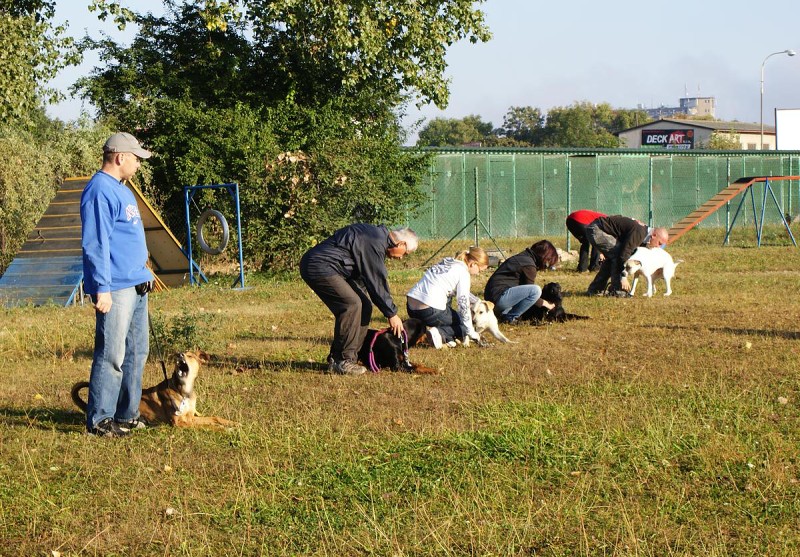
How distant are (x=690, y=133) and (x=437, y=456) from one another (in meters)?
70.5

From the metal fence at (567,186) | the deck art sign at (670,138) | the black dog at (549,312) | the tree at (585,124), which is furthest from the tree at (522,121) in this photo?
the black dog at (549,312)

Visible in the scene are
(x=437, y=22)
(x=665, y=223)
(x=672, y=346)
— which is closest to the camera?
(x=672, y=346)

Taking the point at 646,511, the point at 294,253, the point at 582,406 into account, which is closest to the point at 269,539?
the point at 646,511

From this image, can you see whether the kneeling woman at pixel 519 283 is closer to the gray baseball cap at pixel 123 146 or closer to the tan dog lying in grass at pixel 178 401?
the tan dog lying in grass at pixel 178 401

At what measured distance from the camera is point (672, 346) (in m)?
8.88

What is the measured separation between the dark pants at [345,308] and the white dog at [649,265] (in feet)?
19.7

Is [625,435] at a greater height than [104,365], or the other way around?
[104,365]

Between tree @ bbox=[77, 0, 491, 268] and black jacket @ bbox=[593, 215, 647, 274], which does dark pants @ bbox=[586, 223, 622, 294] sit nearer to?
black jacket @ bbox=[593, 215, 647, 274]

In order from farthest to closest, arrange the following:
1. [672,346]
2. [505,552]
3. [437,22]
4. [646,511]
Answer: [437,22], [672,346], [646,511], [505,552]

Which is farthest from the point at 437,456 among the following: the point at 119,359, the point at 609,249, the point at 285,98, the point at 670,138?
the point at 670,138

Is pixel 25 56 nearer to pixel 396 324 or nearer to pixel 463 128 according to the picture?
pixel 396 324

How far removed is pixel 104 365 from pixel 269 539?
2085 millimetres

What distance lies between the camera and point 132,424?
608 cm

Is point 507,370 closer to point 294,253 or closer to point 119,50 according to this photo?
point 294,253
